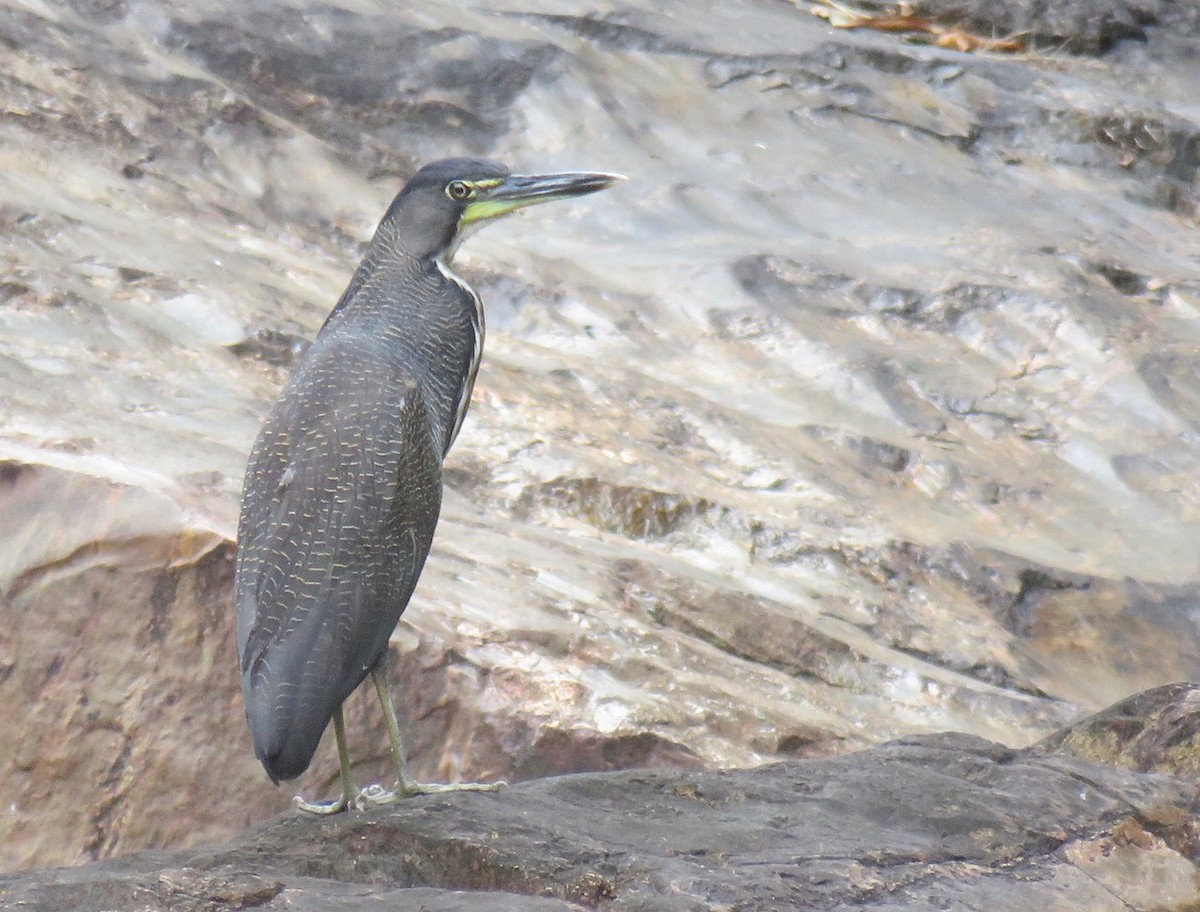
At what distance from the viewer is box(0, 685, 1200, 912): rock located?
309 cm

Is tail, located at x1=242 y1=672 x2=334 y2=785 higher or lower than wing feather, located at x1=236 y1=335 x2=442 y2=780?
lower

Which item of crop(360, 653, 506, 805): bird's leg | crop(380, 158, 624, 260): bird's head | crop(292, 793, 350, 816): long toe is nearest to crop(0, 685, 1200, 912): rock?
crop(292, 793, 350, 816): long toe

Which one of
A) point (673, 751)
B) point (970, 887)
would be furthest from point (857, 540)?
point (970, 887)

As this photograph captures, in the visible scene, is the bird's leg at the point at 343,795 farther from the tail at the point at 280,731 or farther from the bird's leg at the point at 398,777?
the tail at the point at 280,731

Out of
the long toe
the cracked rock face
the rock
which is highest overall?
the rock

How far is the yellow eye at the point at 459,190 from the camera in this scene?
16.8ft

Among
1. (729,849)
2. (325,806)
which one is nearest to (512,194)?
(325,806)

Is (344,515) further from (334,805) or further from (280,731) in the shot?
(334,805)

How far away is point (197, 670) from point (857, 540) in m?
3.04

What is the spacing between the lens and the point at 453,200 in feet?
16.8

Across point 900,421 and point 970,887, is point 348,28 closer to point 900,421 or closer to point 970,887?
point 900,421

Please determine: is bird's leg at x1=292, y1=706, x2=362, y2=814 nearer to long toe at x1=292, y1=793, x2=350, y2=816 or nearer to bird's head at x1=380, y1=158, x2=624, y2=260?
long toe at x1=292, y1=793, x2=350, y2=816

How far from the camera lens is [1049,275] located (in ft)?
30.8

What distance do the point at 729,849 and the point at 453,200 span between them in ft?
7.82
